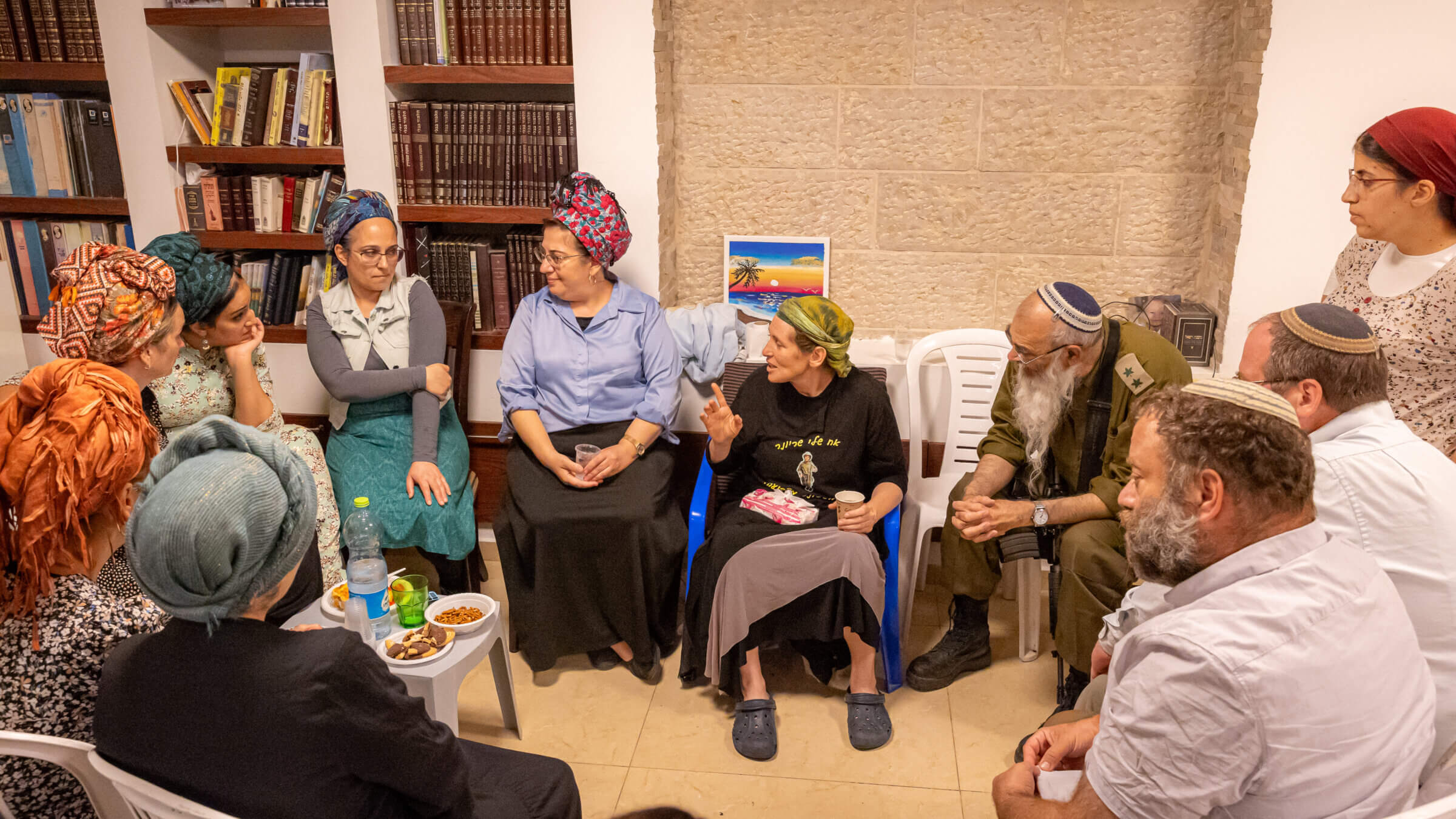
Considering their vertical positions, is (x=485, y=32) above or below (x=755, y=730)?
above

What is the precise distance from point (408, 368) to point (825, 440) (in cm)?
133

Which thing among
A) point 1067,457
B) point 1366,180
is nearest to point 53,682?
point 1067,457

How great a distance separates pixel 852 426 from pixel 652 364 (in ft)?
2.34

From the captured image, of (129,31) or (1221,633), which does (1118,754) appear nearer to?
(1221,633)

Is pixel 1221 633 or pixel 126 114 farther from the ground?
pixel 126 114

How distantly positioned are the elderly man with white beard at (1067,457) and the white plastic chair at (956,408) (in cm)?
26

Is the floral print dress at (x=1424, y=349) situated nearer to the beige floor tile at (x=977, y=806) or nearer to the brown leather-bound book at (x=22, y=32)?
the beige floor tile at (x=977, y=806)

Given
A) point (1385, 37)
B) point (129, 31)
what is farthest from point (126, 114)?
point (1385, 37)

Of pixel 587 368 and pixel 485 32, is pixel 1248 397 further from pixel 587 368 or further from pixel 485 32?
pixel 485 32

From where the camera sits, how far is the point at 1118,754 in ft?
4.55

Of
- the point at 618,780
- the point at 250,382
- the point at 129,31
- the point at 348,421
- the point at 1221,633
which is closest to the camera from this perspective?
the point at 1221,633

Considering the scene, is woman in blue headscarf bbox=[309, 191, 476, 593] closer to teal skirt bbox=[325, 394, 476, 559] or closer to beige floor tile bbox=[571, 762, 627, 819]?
teal skirt bbox=[325, 394, 476, 559]

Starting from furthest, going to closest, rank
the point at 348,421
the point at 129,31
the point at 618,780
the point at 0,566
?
the point at 129,31 < the point at 348,421 < the point at 618,780 < the point at 0,566

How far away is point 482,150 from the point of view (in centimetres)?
347
